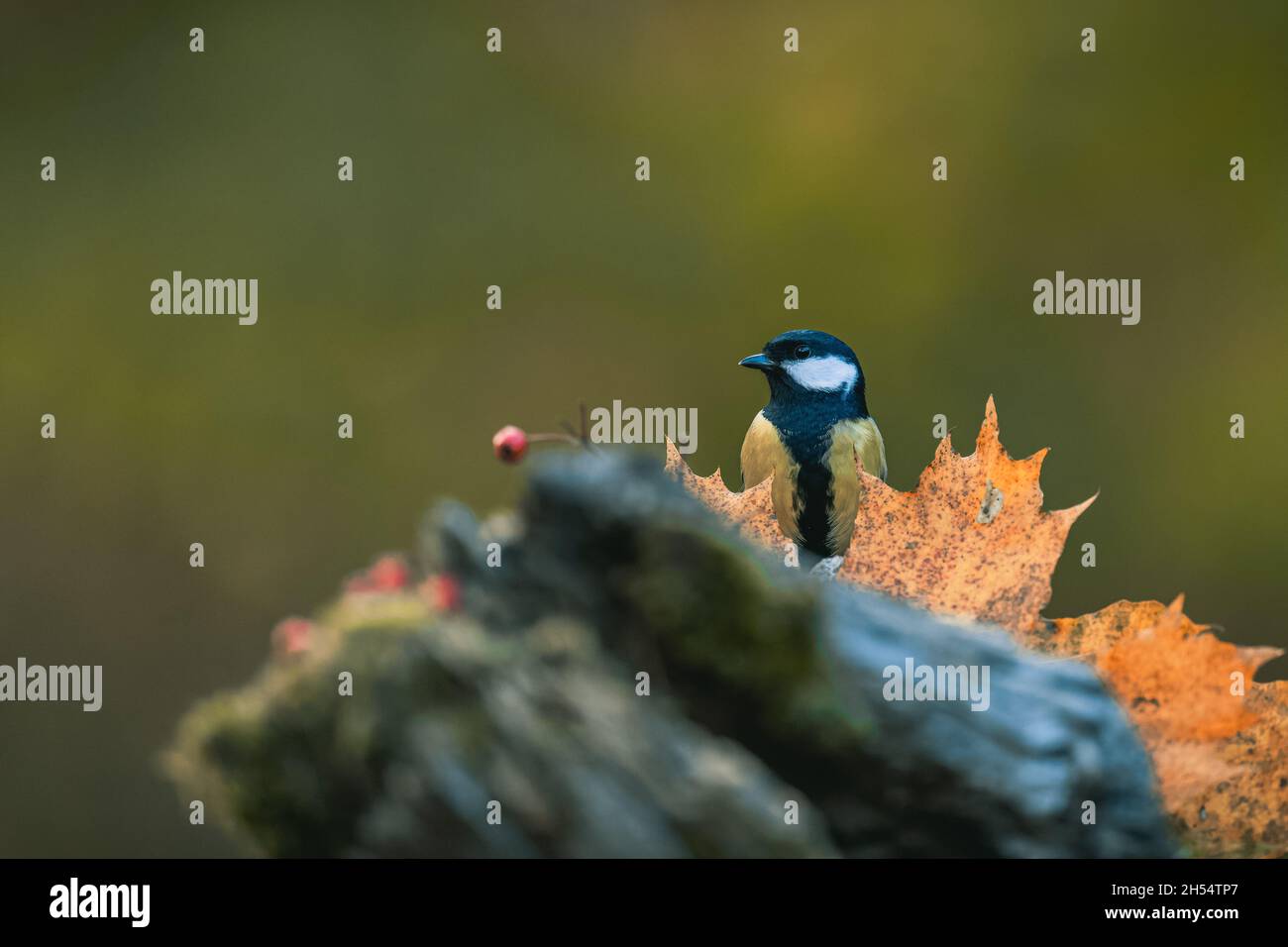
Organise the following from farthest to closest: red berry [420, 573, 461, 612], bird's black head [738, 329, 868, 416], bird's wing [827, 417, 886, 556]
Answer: bird's black head [738, 329, 868, 416] → bird's wing [827, 417, 886, 556] → red berry [420, 573, 461, 612]

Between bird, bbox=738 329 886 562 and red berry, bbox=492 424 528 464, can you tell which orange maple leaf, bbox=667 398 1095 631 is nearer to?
red berry, bbox=492 424 528 464

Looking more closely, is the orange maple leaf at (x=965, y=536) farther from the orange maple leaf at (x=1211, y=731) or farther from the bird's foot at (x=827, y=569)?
the orange maple leaf at (x=1211, y=731)

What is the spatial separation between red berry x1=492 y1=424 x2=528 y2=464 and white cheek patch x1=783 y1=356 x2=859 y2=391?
102 centimetres

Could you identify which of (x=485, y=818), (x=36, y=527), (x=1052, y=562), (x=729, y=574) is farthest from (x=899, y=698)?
(x=36, y=527)

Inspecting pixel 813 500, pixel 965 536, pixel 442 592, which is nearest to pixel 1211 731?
pixel 965 536

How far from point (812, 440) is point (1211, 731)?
1.13 meters

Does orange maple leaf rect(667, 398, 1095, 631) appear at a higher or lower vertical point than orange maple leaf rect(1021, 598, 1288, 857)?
higher

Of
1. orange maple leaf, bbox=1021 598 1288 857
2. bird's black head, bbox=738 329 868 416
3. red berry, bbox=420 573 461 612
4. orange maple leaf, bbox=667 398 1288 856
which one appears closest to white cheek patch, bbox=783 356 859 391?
bird's black head, bbox=738 329 868 416

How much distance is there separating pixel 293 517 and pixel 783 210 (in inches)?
84.4

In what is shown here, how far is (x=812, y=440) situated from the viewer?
2551 mm

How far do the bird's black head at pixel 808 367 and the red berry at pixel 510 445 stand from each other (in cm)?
101

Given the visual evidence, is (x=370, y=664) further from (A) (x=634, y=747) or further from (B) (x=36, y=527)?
(B) (x=36, y=527)

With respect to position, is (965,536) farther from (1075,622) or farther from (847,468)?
(847,468)

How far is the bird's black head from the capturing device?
8.54 ft
